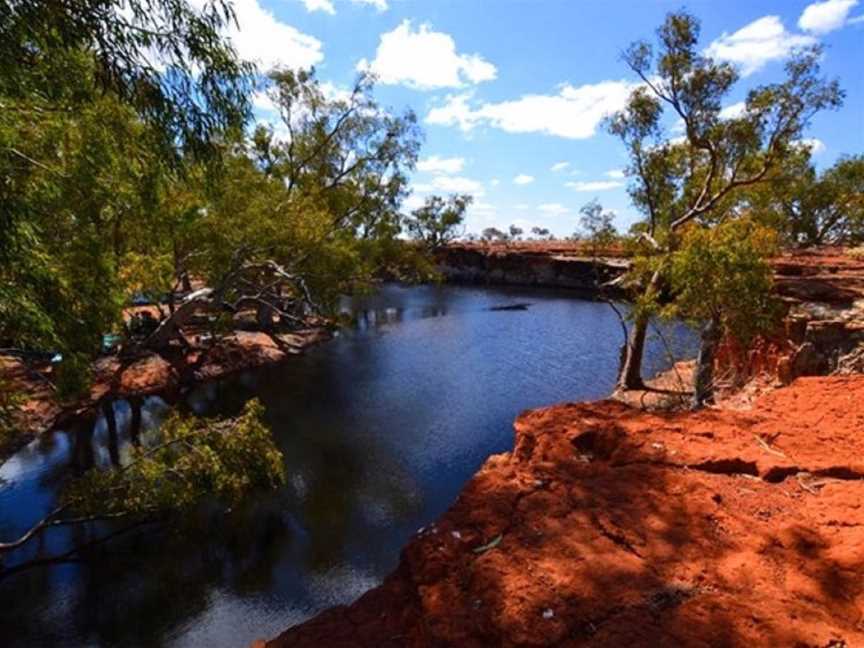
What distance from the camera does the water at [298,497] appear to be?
991 cm

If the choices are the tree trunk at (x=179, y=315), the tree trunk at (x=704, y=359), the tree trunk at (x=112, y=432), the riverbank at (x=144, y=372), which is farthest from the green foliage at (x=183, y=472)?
the tree trunk at (x=179, y=315)

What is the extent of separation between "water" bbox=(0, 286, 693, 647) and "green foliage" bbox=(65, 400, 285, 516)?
129cm

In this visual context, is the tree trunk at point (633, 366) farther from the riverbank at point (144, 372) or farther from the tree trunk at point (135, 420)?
the riverbank at point (144, 372)

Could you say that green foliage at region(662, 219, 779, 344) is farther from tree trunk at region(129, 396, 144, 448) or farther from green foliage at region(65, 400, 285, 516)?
tree trunk at region(129, 396, 144, 448)

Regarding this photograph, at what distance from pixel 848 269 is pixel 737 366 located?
5160 mm

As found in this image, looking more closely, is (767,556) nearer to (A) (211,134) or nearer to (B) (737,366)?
(A) (211,134)

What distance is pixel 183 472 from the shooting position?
1095 cm

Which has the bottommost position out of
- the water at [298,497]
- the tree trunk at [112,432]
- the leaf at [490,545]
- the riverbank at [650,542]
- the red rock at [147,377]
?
the water at [298,497]

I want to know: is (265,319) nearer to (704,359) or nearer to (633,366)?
(633,366)

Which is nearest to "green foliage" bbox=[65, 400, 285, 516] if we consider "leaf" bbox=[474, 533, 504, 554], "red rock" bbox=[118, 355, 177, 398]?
"leaf" bbox=[474, 533, 504, 554]

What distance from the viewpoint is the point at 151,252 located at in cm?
1981

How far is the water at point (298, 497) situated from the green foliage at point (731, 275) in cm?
691

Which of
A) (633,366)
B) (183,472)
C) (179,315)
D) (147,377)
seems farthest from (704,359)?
(147,377)

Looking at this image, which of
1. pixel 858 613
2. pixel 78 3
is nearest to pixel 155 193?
pixel 78 3
